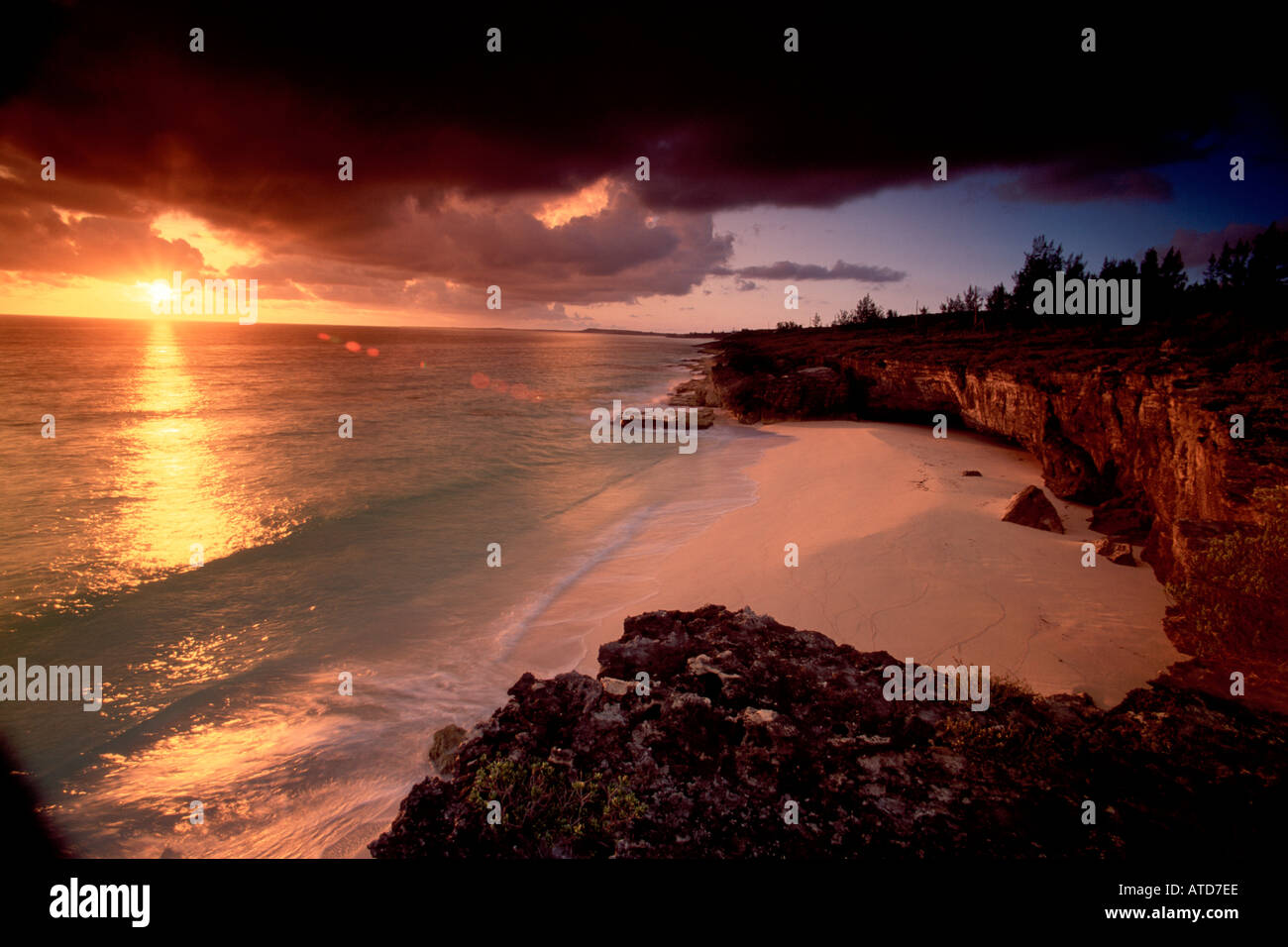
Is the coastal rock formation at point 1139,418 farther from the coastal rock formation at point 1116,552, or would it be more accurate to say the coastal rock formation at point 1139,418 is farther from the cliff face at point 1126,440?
the coastal rock formation at point 1116,552

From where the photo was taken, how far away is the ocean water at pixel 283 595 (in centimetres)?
602

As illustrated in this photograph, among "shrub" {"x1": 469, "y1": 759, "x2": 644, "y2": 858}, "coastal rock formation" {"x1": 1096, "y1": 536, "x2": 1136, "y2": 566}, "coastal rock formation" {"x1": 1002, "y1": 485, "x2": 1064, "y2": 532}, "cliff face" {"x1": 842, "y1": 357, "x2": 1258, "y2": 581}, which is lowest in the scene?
"shrub" {"x1": 469, "y1": 759, "x2": 644, "y2": 858}

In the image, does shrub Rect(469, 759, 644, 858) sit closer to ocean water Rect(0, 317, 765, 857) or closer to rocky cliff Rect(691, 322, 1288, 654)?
ocean water Rect(0, 317, 765, 857)

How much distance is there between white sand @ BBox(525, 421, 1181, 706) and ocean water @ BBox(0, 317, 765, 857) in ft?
4.89

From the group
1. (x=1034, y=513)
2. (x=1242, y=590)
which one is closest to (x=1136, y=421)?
(x=1034, y=513)

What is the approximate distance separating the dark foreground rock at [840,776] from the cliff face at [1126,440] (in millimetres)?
3696

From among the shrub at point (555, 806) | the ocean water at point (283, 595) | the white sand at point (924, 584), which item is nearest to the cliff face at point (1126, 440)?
the white sand at point (924, 584)

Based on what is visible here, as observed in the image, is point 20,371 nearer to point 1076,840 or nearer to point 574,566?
point 574,566

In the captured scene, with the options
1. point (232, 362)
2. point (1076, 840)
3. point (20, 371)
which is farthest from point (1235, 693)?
point (232, 362)

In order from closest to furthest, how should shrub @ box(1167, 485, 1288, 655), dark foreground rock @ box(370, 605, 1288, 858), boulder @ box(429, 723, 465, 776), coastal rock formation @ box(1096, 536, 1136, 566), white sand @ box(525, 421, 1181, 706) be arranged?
dark foreground rock @ box(370, 605, 1288, 858), shrub @ box(1167, 485, 1288, 655), boulder @ box(429, 723, 465, 776), white sand @ box(525, 421, 1181, 706), coastal rock formation @ box(1096, 536, 1136, 566)

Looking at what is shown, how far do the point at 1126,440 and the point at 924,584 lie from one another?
28.7 feet

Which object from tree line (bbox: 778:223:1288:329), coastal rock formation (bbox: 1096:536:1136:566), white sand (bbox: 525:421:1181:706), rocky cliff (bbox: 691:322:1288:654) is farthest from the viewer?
tree line (bbox: 778:223:1288:329)

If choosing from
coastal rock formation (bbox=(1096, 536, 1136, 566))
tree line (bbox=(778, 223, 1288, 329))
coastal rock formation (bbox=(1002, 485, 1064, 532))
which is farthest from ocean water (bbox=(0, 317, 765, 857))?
tree line (bbox=(778, 223, 1288, 329))

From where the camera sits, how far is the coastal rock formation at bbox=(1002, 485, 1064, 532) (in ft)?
34.9
